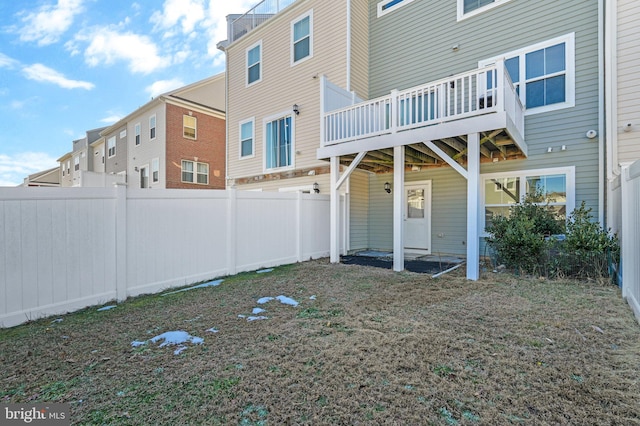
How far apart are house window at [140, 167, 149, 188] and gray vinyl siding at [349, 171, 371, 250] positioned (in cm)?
1263

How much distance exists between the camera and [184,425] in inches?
71.8

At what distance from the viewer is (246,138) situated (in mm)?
11805

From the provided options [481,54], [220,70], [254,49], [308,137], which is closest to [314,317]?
[308,137]

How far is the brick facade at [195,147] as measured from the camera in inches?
605

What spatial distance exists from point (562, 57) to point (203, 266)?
859 cm

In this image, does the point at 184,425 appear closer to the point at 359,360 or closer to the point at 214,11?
the point at 359,360

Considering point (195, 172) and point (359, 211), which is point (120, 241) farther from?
point (195, 172)

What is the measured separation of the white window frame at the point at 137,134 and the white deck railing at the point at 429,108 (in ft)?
46.8

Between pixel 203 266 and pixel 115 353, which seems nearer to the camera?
pixel 115 353

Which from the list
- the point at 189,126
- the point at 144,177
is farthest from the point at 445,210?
the point at 144,177

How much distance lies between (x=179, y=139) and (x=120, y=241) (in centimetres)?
1260

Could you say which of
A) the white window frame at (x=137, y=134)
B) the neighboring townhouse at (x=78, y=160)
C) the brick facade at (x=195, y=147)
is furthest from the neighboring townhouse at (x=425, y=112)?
the neighboring townhouse at (x=78, y=160)

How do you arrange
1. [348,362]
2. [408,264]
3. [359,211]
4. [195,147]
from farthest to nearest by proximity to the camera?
[195,147]
[359,211]
[408,264]
[348,362]

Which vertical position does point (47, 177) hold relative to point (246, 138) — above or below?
above
